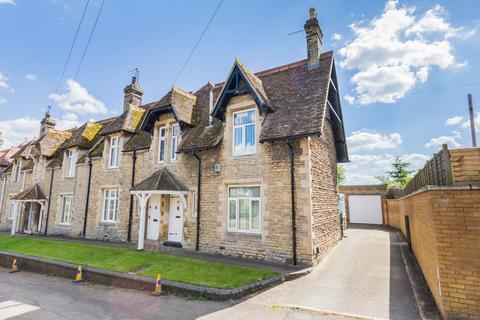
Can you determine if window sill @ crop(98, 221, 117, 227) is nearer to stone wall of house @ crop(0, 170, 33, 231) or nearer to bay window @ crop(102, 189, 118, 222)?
bay window @ crop(102, 189, 118, 222)

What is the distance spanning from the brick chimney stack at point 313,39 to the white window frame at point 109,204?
1279cm

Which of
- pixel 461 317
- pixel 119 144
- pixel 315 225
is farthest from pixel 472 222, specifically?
pixel 119 144

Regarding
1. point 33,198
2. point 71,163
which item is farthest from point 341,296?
point 33,198

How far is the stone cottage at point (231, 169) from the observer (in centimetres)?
970

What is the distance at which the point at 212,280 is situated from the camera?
7.43 m

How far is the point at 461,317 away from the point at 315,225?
5218 millimetres

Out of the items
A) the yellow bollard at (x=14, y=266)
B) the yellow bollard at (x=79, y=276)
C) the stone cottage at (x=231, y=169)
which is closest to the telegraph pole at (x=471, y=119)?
the stone cottage at (x=231, y=169)

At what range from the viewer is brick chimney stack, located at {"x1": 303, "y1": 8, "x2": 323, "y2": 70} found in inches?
460

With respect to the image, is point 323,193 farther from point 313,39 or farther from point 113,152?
point 113,152

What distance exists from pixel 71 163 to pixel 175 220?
11.0 m

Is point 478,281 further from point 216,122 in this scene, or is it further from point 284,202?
point 216,122

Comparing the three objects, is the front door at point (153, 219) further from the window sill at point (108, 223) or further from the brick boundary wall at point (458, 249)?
the brick boundary wall at point (458, 249)

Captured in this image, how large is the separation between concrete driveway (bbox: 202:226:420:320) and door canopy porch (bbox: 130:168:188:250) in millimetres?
6498

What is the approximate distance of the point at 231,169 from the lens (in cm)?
1112
